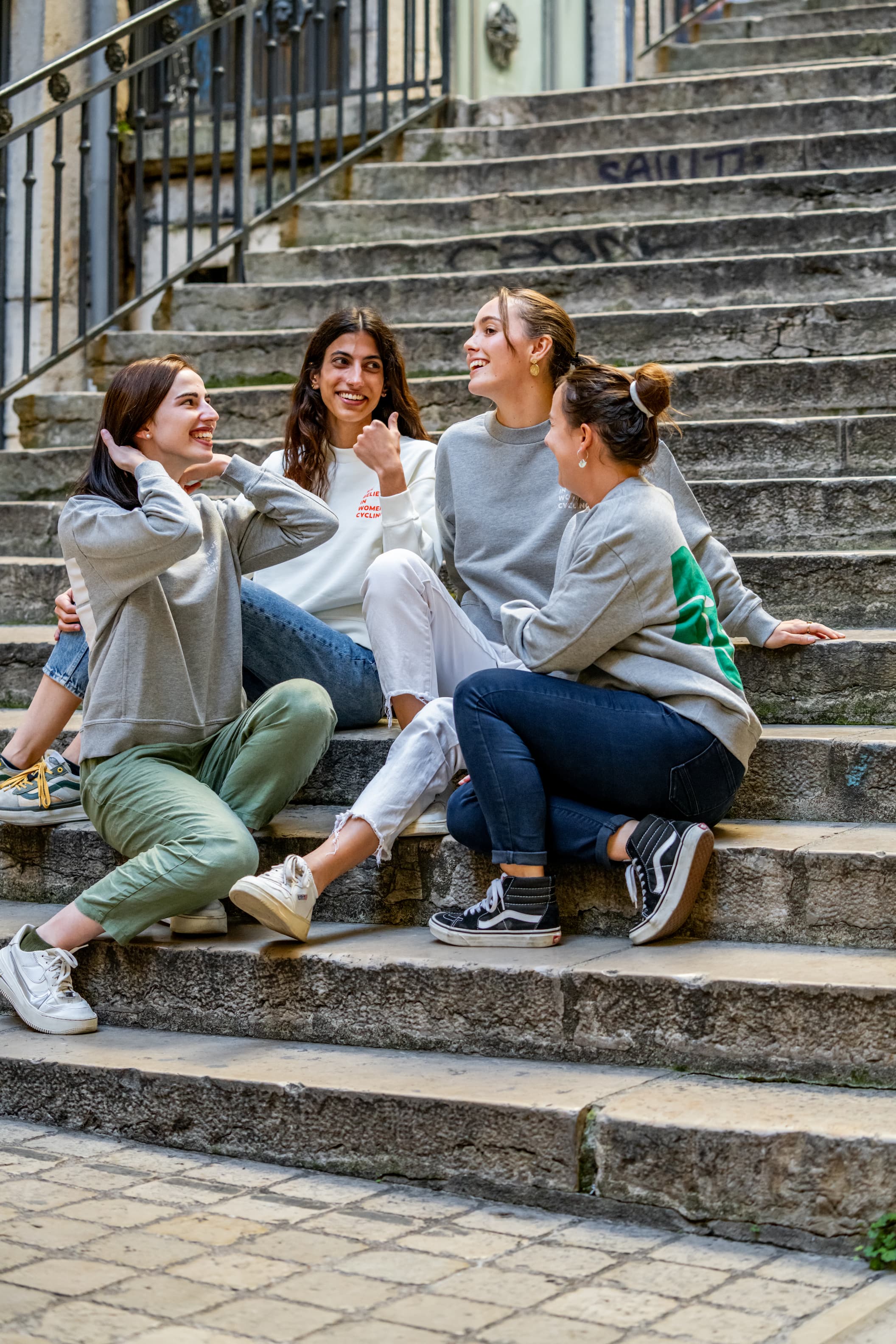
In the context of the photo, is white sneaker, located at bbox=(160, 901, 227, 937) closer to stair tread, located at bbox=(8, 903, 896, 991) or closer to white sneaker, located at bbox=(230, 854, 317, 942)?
stair tread, located at bbox=(8, 903, 896, 991)

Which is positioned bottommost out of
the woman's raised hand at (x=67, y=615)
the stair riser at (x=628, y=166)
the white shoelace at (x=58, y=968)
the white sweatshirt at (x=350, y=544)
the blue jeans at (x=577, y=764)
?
the white shoelace at (x=58, y=968)

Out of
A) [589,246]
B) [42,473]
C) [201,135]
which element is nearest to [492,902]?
[42,473]

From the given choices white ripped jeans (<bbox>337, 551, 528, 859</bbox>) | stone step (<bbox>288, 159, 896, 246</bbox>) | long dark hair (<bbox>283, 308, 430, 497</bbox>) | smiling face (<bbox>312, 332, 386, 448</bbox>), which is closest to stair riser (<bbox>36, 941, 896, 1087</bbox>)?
white ripped jeans (<bbox>337, 551, 528, 859</bbox>)

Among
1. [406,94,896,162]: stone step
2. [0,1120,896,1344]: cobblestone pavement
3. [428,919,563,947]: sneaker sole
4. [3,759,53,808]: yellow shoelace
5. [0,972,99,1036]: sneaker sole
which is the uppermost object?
[406,94,896,162]: stone step

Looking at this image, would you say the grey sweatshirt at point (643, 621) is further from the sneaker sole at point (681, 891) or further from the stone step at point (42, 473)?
the stone step at point (42, 473)

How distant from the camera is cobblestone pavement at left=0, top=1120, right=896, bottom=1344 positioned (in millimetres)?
2137

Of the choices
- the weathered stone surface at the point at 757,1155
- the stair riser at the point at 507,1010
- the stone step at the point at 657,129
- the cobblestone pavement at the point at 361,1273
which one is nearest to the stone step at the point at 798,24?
the stone step at the point at 657,129

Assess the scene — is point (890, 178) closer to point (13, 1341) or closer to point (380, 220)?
point (380, 220)

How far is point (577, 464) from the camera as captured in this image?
3186mm

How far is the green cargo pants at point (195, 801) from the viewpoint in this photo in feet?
10.3

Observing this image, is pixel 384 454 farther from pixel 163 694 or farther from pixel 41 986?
pixel 41 986

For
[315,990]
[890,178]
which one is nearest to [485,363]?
[315,990]

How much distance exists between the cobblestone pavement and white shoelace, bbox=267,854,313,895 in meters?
0.58

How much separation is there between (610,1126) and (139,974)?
1.19m
